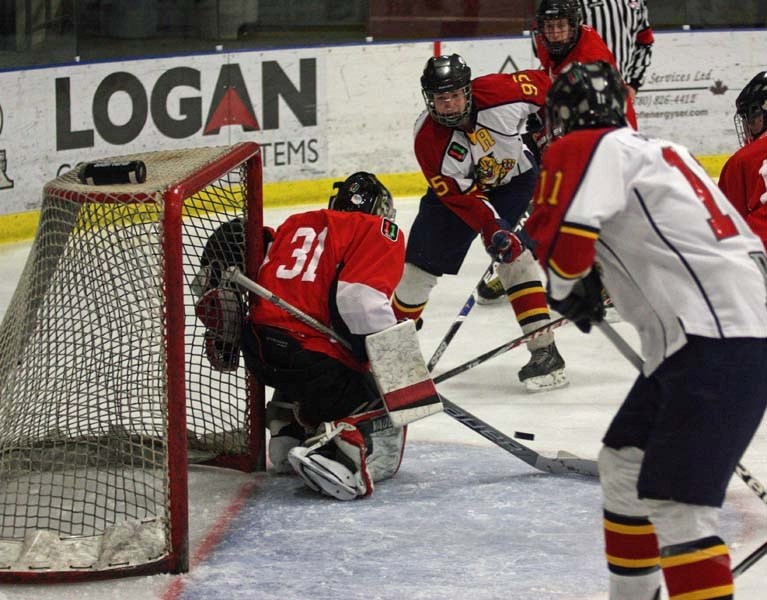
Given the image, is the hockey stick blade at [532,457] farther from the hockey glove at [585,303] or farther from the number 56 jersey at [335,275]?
the hockey glove at [585,303]

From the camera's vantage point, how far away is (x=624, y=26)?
5.84 m

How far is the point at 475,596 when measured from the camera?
2.87m

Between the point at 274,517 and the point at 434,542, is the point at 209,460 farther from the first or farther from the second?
the point at 434,542

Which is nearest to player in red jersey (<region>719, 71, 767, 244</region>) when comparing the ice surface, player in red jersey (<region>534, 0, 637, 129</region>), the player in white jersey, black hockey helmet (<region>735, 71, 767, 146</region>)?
black hockey helmet (<region>735, 71, 767, 146</region>)

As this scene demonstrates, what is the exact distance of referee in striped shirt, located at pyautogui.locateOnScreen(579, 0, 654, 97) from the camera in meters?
5.83

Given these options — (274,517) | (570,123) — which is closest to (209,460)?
(274,517)

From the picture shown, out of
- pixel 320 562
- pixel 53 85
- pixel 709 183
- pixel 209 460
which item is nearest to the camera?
pixel 709 183

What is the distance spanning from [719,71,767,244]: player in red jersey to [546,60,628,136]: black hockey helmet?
4.02ft

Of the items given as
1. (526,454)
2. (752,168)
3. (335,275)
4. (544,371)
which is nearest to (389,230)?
(335,275)

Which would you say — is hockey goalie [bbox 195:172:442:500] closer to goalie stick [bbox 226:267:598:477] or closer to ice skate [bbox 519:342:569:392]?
goalie stick [bbox 226:267:598:477]

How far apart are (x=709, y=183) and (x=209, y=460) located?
177 cm

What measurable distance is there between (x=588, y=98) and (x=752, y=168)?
1.32m

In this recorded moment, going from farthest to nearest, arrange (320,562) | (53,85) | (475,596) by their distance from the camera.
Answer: (53,85)
(320,562)
(475,596)

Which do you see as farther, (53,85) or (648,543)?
(53,85)
